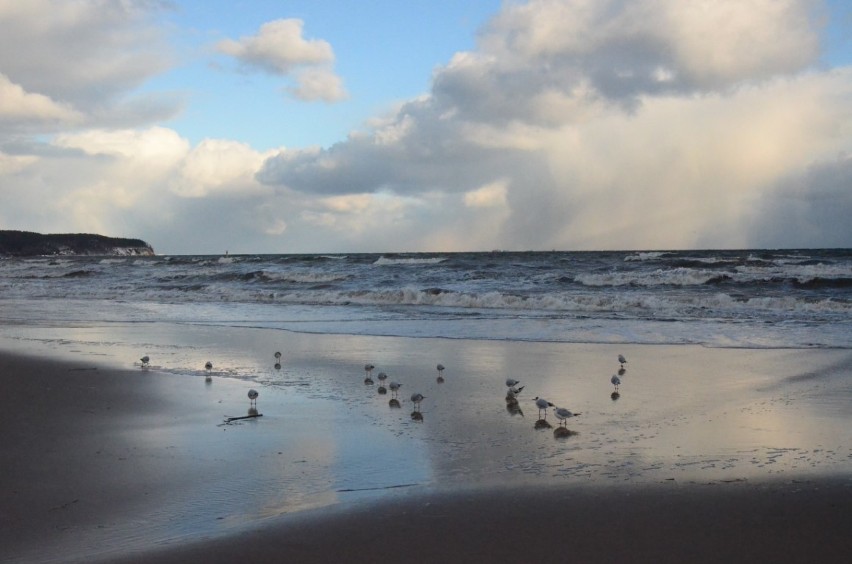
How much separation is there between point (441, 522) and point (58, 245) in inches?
4703

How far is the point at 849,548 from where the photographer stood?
13.7 ft

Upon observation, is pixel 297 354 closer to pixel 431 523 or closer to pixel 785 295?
pixel 431 523

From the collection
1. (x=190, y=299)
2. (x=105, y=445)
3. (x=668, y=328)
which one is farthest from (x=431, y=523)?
(x=190, y=299)

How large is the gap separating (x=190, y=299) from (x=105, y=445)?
2214cm

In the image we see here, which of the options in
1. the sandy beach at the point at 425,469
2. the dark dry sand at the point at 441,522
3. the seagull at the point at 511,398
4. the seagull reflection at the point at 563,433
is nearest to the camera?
the dark dry sand at the point at 441,522

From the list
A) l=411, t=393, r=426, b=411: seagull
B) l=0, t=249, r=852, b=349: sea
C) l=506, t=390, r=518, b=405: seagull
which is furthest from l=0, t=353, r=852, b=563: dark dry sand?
l=0, t=249, r=852, b=349: sea

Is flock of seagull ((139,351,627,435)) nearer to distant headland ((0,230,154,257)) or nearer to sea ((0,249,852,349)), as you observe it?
sea ((0,249,852,349))

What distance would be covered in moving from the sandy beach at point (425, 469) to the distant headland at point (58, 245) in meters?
108

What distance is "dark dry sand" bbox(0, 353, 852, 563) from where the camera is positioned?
4.12 metres

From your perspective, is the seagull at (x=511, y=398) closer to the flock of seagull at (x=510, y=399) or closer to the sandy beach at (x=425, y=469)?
the flock of seagull at (x=510, y=399)

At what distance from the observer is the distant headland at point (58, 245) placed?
106 meters

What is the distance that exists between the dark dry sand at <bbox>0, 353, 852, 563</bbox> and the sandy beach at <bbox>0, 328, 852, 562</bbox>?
16mm

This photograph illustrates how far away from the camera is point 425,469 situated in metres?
5.64

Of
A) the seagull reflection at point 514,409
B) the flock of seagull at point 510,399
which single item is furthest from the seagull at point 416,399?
the seagull reflection at point 514,409
